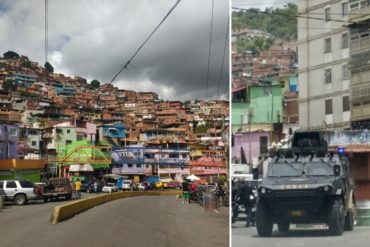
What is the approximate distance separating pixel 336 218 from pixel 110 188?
32.2ft

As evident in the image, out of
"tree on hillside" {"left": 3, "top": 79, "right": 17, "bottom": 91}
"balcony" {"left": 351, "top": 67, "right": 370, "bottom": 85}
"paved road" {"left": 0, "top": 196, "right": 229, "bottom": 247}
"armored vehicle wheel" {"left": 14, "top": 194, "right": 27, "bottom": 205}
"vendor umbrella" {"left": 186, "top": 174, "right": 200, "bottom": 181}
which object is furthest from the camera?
"armored vehicle wheel" {"left": 14, "top": 194, "right": 27, "bottom": 205}

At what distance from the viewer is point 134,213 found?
26.3 feet

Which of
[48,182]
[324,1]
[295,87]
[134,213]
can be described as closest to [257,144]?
[295,87]

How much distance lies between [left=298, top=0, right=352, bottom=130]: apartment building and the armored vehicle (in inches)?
5.7

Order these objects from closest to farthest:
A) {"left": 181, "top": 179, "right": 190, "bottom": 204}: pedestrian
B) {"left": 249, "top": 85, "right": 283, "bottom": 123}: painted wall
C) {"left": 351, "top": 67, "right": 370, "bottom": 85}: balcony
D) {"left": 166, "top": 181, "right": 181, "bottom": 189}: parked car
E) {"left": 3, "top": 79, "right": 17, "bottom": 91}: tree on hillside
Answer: {"left": 351, "top": 67, "right": 370, "bottom": 85}: balcony, {"left": 249, "top": 85, "right": 283, "bottom": 123}: painted wall, {"left": 3, "top": 79, "right": 17, "bottom": 91}: tree on hillside, {"left": 181, "top": 179, "right": 190, "bottom": 204}: pedestrian, {"left": 166, "top": 181, "right": 181, "bottom": 189}: parked car

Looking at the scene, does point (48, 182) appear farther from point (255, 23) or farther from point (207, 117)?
point (255, 23)

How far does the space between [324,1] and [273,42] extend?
0.40 meters

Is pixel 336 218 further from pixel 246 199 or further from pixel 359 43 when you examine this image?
pixel 359 43

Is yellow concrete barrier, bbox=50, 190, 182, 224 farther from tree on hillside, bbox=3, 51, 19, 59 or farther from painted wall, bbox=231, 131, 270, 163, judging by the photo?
painted wall, bbox=231, 131, 270, 163

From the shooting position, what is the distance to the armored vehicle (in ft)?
11.3

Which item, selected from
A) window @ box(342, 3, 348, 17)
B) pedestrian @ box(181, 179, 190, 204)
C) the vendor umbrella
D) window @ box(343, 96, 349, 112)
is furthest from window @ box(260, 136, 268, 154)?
the vendor umbrella

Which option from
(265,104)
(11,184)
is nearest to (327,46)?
(265,104)

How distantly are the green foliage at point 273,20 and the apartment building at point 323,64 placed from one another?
0.05 meters

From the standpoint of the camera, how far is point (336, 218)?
3.44 metres
